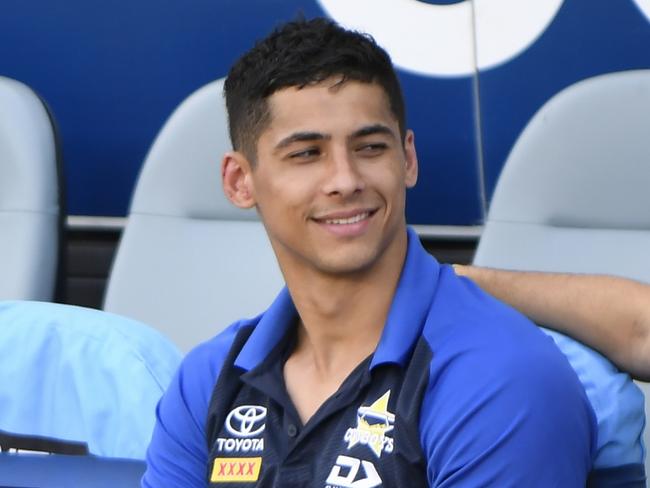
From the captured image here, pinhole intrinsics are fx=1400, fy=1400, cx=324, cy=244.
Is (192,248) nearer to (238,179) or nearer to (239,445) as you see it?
(238,179)

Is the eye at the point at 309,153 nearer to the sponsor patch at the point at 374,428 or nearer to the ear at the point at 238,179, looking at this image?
the ear at the point at 238,179

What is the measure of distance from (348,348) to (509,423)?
0.26 meters

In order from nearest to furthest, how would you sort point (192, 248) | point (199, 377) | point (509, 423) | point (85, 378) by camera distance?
1. point (509, 423)
2. point (199, 377)
3. point (85, 378)
4. point (192, 248)

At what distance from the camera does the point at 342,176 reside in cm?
138

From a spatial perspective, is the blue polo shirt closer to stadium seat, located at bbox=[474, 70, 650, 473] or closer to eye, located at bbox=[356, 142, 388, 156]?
eye, located at bbox=[356, 142, 388, 156]

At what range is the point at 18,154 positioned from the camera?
261 centimetres

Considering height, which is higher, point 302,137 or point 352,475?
point 302,137

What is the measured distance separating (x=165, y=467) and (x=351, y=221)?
327 mm

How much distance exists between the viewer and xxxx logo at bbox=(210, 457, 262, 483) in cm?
137

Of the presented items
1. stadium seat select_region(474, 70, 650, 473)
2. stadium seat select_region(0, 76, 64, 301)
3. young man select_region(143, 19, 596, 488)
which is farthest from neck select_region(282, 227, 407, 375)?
stadium seat select_region(0, 76, 64, 301)

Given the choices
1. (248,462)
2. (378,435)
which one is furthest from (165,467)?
(378,435)

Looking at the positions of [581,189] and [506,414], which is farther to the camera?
[581,189]

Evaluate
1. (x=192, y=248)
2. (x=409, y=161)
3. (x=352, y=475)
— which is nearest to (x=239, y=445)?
(x=352, y=475)

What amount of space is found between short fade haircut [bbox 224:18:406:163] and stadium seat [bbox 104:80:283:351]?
107 cm
